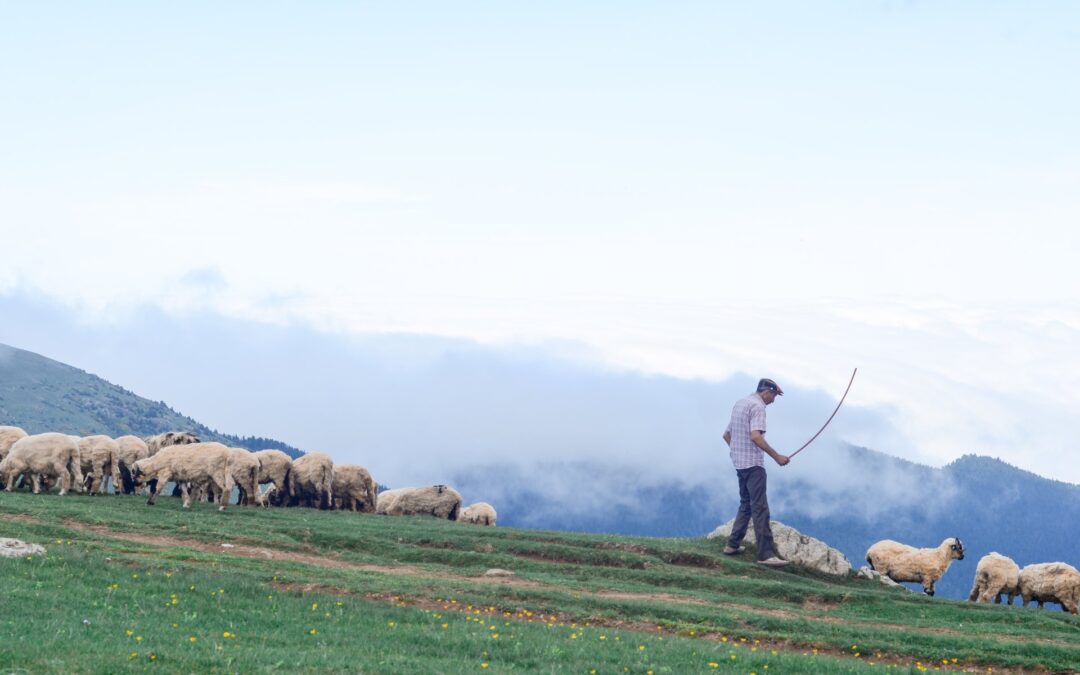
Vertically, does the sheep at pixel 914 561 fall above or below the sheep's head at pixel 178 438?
below

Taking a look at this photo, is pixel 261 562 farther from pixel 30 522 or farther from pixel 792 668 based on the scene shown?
pixel 792 668

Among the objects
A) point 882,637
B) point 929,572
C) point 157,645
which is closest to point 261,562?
point 157,645

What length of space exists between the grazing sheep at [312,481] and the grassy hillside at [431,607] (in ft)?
28.4

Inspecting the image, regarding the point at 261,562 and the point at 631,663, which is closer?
the point at 631,663

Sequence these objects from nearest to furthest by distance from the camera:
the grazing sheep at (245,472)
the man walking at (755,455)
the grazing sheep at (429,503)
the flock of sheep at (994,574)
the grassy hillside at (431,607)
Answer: the grassy hillside at (431,607), the man walking at (755,455), the flock of sheep at (994,574), the grazing sheep at (245,472), the grazing sheep at (429,503)

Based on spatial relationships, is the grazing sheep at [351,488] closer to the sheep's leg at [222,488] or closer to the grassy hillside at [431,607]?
the sheep's leg at [222,488]

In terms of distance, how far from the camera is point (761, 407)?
30375 millimetres

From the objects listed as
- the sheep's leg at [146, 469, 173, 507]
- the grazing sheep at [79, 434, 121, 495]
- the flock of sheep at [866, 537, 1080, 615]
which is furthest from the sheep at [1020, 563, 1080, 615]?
the grazing sheep at [79, 434, 121, 495]

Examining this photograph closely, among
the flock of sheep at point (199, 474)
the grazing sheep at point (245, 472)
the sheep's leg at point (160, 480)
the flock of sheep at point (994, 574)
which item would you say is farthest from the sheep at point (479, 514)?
the flock of sheep at point (994, 574)

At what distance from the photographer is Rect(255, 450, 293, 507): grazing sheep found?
4172 centimetres

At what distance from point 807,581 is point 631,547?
4.73 metres

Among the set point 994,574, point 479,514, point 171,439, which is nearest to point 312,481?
point 171,439

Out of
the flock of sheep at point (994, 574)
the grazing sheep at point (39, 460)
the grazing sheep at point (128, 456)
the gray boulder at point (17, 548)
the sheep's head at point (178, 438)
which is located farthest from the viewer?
the sheep's head at point (178, 438)

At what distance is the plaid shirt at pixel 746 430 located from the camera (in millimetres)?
30312
